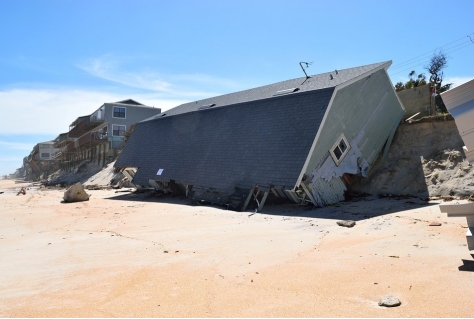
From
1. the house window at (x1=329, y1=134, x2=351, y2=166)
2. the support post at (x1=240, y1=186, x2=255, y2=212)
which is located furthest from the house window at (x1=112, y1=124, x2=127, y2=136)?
the house window at (x1=329, y1=134, x2=351, y2=166)

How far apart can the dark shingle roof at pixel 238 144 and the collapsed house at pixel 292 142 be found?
6 cm

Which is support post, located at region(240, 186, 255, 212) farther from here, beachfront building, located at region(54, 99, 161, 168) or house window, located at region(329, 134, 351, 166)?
beachfront building, located at region(54, 99, 161, 168)

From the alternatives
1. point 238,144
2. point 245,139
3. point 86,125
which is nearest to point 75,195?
point 238,144

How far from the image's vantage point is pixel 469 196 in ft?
51.8

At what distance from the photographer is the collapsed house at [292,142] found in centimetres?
1678

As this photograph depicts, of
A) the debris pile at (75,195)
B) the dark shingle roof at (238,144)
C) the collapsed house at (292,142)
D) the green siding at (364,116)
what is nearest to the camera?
the collapsed house at (292,142)

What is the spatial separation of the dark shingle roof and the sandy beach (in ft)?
12.8

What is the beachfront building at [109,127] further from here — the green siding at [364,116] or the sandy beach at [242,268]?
the sandy beach at [242,268]

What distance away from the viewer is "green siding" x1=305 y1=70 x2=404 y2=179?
17.3 meters

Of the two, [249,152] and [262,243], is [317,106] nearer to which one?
[249,152]

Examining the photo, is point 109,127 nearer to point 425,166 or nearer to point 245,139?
point 245,139

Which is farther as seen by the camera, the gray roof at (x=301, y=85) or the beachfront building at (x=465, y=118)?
the gray roof at (x=301, y=85)

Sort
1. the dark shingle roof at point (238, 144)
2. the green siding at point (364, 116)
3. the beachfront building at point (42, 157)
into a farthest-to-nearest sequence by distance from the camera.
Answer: the beachfront building at point (42, 157) < the green siding at point (364, 116) < the dark shingle roof at point (238, 144)

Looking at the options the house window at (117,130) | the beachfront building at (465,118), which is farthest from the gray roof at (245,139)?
the house window at (117,130)
